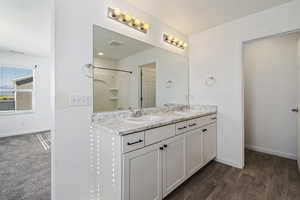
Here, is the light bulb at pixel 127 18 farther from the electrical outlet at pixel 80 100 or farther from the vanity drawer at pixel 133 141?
the vanity drawer at pixel 133 141

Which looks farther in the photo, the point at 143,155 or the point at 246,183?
the point at 246,183

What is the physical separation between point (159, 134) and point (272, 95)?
8.98 ft

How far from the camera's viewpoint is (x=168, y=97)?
2.57m

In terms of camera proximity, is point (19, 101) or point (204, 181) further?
point (19, 101)

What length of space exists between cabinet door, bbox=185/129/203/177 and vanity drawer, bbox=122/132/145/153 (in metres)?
0.76

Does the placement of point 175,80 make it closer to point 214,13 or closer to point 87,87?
point 214,13

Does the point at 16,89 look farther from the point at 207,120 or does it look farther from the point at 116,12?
the point at 207,120

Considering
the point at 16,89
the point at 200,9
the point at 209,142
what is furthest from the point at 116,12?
the point at 16,89

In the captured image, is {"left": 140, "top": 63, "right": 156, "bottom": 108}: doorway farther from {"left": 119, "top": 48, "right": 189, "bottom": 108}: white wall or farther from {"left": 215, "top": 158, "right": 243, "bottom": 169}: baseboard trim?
{"left": 215, "top": 158, "right": 243, "bottom": 169}: baseboard trim

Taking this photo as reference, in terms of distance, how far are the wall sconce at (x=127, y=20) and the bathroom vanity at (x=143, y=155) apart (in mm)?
1188

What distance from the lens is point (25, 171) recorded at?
209 centimetres

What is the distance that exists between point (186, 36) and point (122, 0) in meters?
1.56

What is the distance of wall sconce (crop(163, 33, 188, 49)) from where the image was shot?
2389 millimetres

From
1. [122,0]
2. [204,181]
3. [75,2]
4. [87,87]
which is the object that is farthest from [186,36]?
[204,181]
